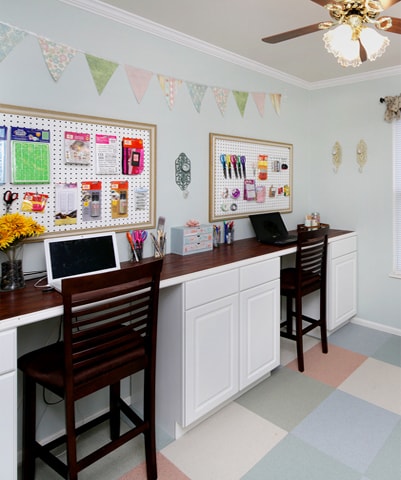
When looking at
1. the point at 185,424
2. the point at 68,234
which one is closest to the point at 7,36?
the point at 68,234

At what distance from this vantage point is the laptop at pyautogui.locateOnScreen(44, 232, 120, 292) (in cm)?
172

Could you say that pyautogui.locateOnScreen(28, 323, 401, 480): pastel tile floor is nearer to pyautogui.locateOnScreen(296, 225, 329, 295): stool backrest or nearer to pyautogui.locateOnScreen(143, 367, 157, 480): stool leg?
pyautogui.locateOnScreen(143, 367, 157, 480): stool leg

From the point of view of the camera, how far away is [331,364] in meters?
2.80

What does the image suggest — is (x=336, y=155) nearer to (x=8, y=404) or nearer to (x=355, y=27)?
(x=355, y=27)

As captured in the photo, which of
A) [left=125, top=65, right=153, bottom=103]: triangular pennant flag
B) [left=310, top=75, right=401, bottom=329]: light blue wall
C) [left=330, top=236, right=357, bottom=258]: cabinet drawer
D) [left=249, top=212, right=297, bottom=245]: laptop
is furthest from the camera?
[left=310, top=75, right=401, bottom=329]: light blue wall

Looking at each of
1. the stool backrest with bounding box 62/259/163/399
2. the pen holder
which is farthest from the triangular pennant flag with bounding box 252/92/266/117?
the stool backrest with bounding box 62/259/163/399

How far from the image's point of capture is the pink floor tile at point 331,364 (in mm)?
2613

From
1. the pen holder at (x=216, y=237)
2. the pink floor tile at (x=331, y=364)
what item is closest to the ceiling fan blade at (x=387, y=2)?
the pen holder at (x=216, y=237)

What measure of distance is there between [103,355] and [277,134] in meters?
2.54

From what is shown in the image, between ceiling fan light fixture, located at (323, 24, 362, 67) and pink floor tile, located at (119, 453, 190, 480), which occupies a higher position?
ceiling fan light fixture, located at (323, 24, 362, 67)

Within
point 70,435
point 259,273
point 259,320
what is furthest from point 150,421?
point 259,273

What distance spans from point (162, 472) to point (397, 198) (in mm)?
2877

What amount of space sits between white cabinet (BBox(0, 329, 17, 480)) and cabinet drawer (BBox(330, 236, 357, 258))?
8.47 ft

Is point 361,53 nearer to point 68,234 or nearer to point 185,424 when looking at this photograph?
point 68,234
